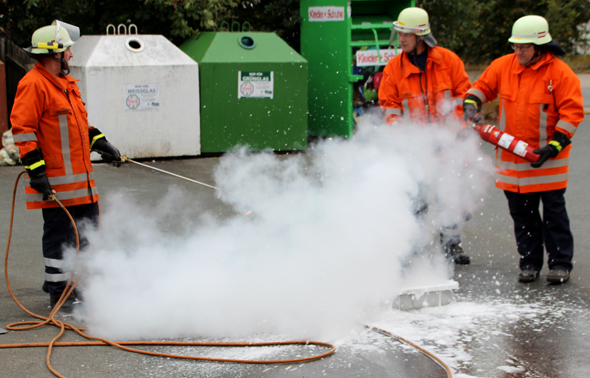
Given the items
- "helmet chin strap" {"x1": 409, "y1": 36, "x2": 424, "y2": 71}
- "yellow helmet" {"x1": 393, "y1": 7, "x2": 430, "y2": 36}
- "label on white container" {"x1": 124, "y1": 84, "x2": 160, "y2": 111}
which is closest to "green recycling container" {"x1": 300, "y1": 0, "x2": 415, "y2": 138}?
"label on white container" {"x1": 124, "y1": 84, "x2": 160, "y2": 111}

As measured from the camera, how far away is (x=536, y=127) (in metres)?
4.30

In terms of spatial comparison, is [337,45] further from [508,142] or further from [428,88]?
[508,142]

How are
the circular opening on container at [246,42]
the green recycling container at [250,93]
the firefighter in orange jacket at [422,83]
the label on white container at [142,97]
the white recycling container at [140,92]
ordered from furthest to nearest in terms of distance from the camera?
the circular opening on container at [246,42], the green recycling container at [250,93], the label on white container at [142,97], the white recycling container at [140,92], the firefighter in orange jacket at [422,83]

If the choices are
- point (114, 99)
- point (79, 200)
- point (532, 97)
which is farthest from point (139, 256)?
point (114, 99)

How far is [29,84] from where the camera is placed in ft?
12.4

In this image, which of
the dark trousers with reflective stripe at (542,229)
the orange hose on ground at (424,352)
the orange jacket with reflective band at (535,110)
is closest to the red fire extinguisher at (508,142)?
the orange jacket with reflective band at (535,110)

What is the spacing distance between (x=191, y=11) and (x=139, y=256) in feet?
18.7

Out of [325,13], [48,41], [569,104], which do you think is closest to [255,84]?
[325,13]

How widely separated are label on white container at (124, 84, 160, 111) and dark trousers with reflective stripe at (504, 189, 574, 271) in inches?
206

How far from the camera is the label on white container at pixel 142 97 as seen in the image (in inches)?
323

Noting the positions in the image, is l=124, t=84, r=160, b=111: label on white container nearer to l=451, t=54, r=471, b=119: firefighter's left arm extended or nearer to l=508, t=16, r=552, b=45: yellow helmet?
l=451, t=54, r=471, b=119: firefighter's left arm extended

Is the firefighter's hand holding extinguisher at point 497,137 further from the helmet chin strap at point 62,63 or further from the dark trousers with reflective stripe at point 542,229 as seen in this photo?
the helmet chin strap at point 62,63

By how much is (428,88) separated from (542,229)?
1350 millimetres

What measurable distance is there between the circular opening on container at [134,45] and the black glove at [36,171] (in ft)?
15.7
